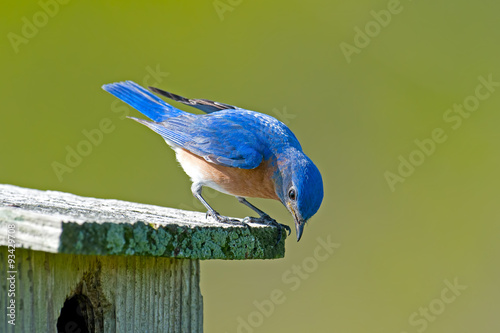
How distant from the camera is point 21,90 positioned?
5699mm

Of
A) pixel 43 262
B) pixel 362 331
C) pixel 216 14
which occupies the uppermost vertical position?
pixel 216 14

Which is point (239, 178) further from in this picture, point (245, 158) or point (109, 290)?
point (109, 290)

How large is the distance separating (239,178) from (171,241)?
4.89 ft

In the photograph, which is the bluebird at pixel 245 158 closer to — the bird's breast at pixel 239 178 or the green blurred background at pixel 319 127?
the bird's breast at pixel 239 178

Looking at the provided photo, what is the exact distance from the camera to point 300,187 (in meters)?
3.46

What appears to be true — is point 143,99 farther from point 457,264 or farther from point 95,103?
point 457,264

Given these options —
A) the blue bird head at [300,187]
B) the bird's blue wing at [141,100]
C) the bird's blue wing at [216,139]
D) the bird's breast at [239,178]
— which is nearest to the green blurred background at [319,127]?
the bird's blue wing at [141,100]

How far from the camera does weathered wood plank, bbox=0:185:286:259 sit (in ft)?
7.00

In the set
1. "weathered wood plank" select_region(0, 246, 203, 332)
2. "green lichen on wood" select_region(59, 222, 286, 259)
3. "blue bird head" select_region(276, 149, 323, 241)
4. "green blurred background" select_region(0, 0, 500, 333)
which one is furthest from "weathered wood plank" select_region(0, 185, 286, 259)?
"green blurred background" select_region(0, 0, 500, 333)

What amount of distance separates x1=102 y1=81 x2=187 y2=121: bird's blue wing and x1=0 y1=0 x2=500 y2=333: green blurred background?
47.9 inches

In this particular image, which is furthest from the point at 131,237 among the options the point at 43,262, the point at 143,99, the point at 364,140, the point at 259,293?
the point at 364,140

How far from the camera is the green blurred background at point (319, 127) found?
571 cm

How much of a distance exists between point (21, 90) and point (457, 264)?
13.5ft

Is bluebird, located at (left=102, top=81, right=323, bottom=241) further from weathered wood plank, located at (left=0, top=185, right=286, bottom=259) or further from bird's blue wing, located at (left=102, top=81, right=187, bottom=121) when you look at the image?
weathered wood plank, located at (left=0, top=185, right=286, bottom=259)
